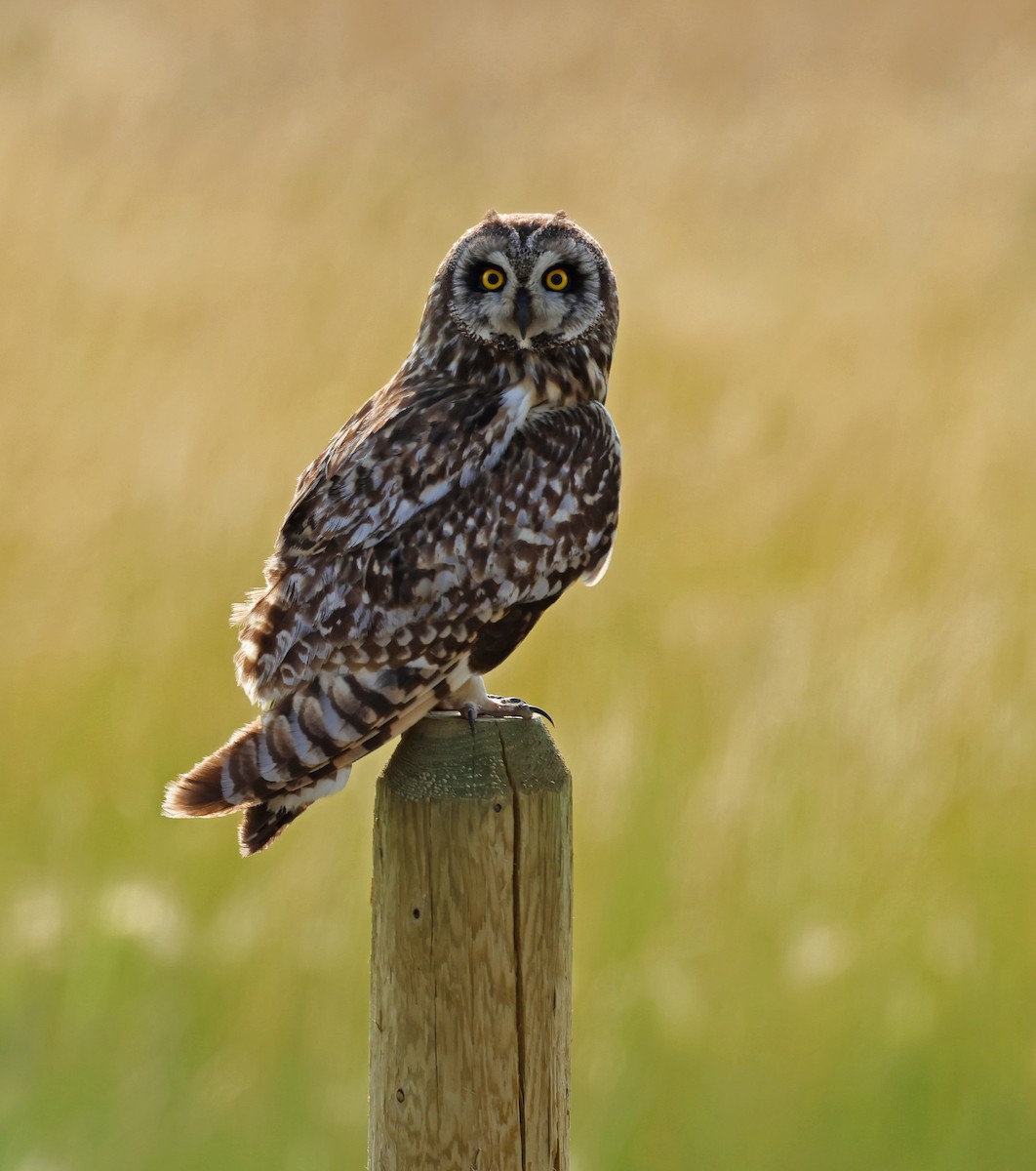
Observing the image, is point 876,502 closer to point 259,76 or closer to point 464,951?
point 464,951

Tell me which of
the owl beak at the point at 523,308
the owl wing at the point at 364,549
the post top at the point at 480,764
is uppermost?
the owl beak at the point at 523,308

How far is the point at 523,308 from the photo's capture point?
9.90ft

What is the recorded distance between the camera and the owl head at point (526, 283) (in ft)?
9.87

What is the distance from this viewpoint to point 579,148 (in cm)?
791

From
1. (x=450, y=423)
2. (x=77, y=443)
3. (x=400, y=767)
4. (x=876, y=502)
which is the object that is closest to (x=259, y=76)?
(x=77, y=443)

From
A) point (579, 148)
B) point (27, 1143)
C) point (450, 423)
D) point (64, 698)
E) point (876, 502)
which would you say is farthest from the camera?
point (579, 148)

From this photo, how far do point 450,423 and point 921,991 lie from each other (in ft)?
5.66

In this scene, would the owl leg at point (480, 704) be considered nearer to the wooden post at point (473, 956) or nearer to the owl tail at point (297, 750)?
the owl tail at point (297, 750)

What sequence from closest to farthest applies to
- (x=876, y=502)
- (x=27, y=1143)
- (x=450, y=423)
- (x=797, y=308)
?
(x=450, y=423) → (x=27, y=1143) → (x=876, y=502) → (x=797, y=308)

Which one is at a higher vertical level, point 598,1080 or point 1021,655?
point 1021,655

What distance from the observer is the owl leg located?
278 cm

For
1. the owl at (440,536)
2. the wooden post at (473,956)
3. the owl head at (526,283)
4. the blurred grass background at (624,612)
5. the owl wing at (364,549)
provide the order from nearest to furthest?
the wooden post at (473,956), the owl at (440,536), the owl wing at (364,549), the owl head at (526,283), the blurred grass background at (624,612)

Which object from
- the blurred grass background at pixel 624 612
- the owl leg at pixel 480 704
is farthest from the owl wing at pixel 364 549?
the blurred grass background at pixel 624 612

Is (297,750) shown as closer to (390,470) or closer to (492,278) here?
(390,470)
